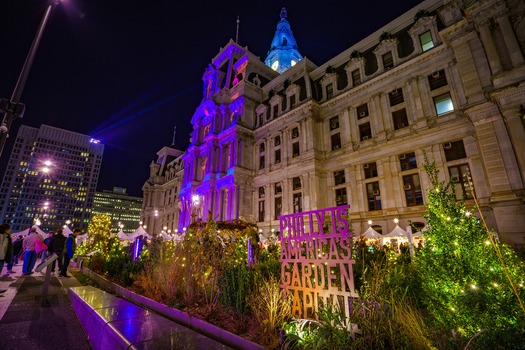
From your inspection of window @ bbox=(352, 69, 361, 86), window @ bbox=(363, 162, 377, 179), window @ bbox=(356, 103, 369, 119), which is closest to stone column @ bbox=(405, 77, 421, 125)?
window @ bbox=(356, 103, 369, 119)

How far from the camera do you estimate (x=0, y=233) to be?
9008 mm

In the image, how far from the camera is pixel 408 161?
20.7 meters

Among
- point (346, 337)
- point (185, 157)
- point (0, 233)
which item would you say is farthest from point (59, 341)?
point (185, 157)

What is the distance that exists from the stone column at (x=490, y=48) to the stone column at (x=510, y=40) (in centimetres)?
59

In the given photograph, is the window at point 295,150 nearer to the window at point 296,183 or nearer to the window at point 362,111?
the window at point 296,183

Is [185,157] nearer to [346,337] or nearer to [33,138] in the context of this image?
[346,337]

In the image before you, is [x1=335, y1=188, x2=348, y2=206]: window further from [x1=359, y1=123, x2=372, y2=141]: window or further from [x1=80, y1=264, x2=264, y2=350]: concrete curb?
[x1=80, y1=264, x2=264, y2=350]: concrete curb

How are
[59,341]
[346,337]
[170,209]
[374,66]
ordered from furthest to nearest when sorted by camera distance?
[170,209], [374,66], [59,341], [346,337]

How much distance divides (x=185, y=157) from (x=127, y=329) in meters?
39.8

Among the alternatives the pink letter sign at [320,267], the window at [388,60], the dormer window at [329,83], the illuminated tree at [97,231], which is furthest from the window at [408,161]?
the illuminated tree at [97,231]

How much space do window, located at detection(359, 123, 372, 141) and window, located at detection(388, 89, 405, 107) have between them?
2858 mm

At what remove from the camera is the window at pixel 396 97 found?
74.1 feet

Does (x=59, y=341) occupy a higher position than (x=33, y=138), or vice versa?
(x=33, y=138)

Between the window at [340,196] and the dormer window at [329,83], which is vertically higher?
the dormer window at [329,83]
